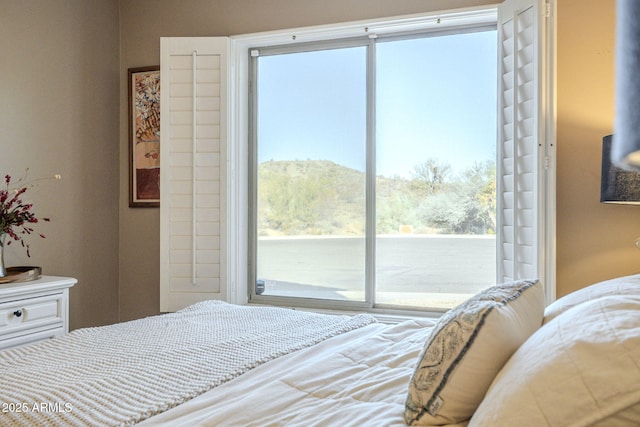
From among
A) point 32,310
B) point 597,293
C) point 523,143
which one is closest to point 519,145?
point 523,143

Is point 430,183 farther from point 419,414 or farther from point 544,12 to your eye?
point 419,414

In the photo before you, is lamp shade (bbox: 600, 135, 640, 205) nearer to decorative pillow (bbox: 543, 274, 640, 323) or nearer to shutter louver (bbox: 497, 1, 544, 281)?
shutter louver (bbox: 497, 1, 544, 281)

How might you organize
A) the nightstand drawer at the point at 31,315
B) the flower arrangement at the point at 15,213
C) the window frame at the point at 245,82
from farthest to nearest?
1. the window frame at the point at 245,82
2. the flower arrangement at the point at 15,213
3. the nightstand drawer at the point at 31,315

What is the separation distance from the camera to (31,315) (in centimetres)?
277

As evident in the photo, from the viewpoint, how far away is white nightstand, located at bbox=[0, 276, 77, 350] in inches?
104

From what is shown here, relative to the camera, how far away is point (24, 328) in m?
2.73

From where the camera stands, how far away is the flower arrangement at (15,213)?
283cm

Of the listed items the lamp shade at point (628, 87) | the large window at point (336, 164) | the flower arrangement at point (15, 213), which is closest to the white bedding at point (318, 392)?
the lamp shade at point (628, 87)

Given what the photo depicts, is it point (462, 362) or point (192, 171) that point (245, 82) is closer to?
point (192, 171)

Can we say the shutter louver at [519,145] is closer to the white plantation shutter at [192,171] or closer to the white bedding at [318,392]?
the white bedding at [318,392]

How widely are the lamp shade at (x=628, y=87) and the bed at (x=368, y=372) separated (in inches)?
25.6

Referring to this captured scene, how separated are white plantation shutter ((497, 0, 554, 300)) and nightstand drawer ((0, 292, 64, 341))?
241 centimetres

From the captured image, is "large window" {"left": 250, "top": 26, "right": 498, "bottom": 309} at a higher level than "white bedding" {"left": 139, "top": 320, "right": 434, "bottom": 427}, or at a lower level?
higher

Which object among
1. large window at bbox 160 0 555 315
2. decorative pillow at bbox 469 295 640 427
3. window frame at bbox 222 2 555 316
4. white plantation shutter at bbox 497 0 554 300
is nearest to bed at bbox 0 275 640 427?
decorative pillow at bbox 469 295 640 427
